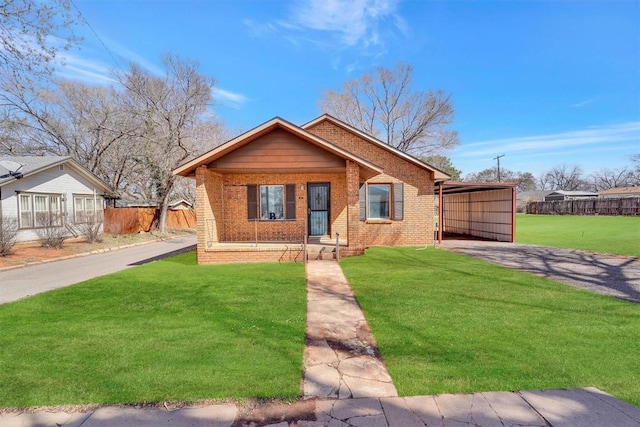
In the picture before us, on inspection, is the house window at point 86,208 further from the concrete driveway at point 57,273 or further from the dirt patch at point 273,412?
the dirt patch at point 273,412

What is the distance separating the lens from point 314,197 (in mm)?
12703

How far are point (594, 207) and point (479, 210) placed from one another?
25598mm

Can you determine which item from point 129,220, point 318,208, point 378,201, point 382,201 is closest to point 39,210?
point 129,220

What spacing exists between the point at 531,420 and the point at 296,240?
10.2 metres

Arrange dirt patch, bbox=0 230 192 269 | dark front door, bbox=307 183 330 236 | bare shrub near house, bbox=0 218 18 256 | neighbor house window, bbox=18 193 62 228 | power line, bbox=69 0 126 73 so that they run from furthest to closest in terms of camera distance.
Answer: neighbor house window, bbox=18 193 62 228, dark front door, bbox=307 183 330 236, bare shrub near house, bbox=0 218 18 256, dirt patch, bbox=0 230 192 269, power line, bbox=69 0 126 73

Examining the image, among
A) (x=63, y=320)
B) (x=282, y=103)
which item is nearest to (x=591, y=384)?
(x=63, y=320)

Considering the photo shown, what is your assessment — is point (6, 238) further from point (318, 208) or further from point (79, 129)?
point (79, 129)

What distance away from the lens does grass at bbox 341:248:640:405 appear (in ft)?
10.3

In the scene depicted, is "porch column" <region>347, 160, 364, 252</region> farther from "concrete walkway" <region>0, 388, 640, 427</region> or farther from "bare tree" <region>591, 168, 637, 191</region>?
"bare tree" <region>591, 168, 637, 191</region>

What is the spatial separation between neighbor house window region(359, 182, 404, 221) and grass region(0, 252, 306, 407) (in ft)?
22.8

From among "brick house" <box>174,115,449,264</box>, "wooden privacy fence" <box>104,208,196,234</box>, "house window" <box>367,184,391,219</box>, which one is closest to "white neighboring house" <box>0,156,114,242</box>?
"wooden privacy fence" <box>104,208,196,234</box>

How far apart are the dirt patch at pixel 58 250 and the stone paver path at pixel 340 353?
1151 cm

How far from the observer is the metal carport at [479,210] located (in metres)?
14.2

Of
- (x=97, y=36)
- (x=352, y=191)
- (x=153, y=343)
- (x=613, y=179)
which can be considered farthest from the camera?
(x=613, y=179)
